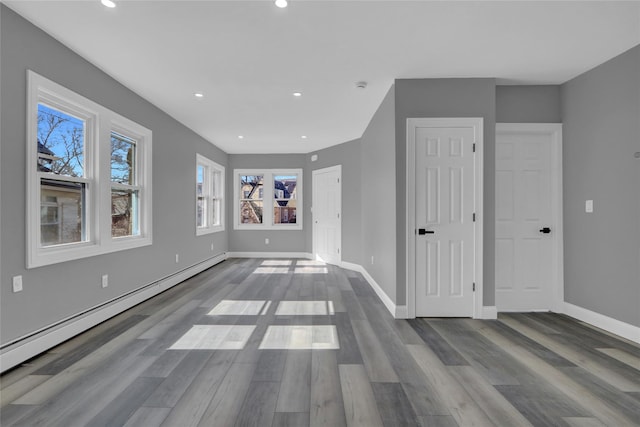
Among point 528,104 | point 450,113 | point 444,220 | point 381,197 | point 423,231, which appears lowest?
point 423,231

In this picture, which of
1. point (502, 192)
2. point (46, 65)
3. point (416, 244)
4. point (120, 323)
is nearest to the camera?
point (46, 65)

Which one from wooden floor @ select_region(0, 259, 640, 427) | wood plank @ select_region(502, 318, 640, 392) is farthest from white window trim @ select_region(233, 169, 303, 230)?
wood plank @ select_region(502, 318, 640, 392)

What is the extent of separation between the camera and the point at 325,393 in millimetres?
1955

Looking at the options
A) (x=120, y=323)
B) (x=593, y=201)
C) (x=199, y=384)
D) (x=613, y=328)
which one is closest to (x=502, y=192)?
(x=593, y=201)

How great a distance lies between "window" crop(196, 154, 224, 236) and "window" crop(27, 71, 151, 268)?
1.99 meters

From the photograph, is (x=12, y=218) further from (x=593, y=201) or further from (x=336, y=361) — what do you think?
(x=593, y=201)

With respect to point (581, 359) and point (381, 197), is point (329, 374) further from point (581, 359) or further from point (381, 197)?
point (381, 197)

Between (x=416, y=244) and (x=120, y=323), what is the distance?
3.17 m

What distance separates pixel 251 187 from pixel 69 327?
5.27 metres

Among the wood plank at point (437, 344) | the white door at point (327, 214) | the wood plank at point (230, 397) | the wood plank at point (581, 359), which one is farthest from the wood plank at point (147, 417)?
the white door at point (327, 214)

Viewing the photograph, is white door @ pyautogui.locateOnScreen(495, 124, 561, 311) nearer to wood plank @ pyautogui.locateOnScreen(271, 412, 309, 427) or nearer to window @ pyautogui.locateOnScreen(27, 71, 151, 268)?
wood plank @ pyautogui.locateOnScreen(271, 412, 309, 427)

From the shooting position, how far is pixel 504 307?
11.9 feet

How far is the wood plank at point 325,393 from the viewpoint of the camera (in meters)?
1.71

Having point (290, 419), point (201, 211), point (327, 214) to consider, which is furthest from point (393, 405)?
point (201, 211)
